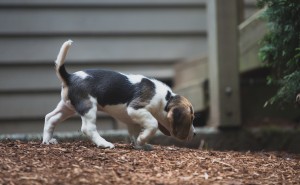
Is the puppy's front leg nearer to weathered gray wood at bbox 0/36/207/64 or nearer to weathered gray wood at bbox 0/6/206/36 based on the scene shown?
weathered gray wood at bbox 0/36/207/64

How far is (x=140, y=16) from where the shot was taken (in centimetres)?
959

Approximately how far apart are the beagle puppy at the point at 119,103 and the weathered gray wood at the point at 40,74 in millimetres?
4503

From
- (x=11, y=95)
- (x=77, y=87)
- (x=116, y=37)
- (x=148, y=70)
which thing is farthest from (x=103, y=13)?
(x=77, y=87)

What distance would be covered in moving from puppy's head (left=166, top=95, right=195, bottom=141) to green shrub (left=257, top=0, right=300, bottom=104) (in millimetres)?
1087

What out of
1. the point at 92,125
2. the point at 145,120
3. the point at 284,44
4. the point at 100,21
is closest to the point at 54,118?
the point at 92,125

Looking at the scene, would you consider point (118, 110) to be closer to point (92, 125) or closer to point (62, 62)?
point (92, 125)

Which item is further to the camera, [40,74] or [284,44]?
[40,74]

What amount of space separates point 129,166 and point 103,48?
18.5 ft

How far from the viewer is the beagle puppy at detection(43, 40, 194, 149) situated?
15.4 feet

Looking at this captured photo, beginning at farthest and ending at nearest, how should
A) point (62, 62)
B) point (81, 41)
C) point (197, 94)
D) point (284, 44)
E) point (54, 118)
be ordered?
point (81, 41) < point (197, 94) < point (284, 44) < point (54, 118) < point (62, 62)

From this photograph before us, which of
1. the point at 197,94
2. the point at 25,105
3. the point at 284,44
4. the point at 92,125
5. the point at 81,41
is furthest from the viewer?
the point at 81,41

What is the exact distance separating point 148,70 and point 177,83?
611mm

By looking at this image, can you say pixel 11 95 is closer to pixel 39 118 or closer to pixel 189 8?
pixel 39 118

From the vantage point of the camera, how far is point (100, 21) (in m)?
9.56
